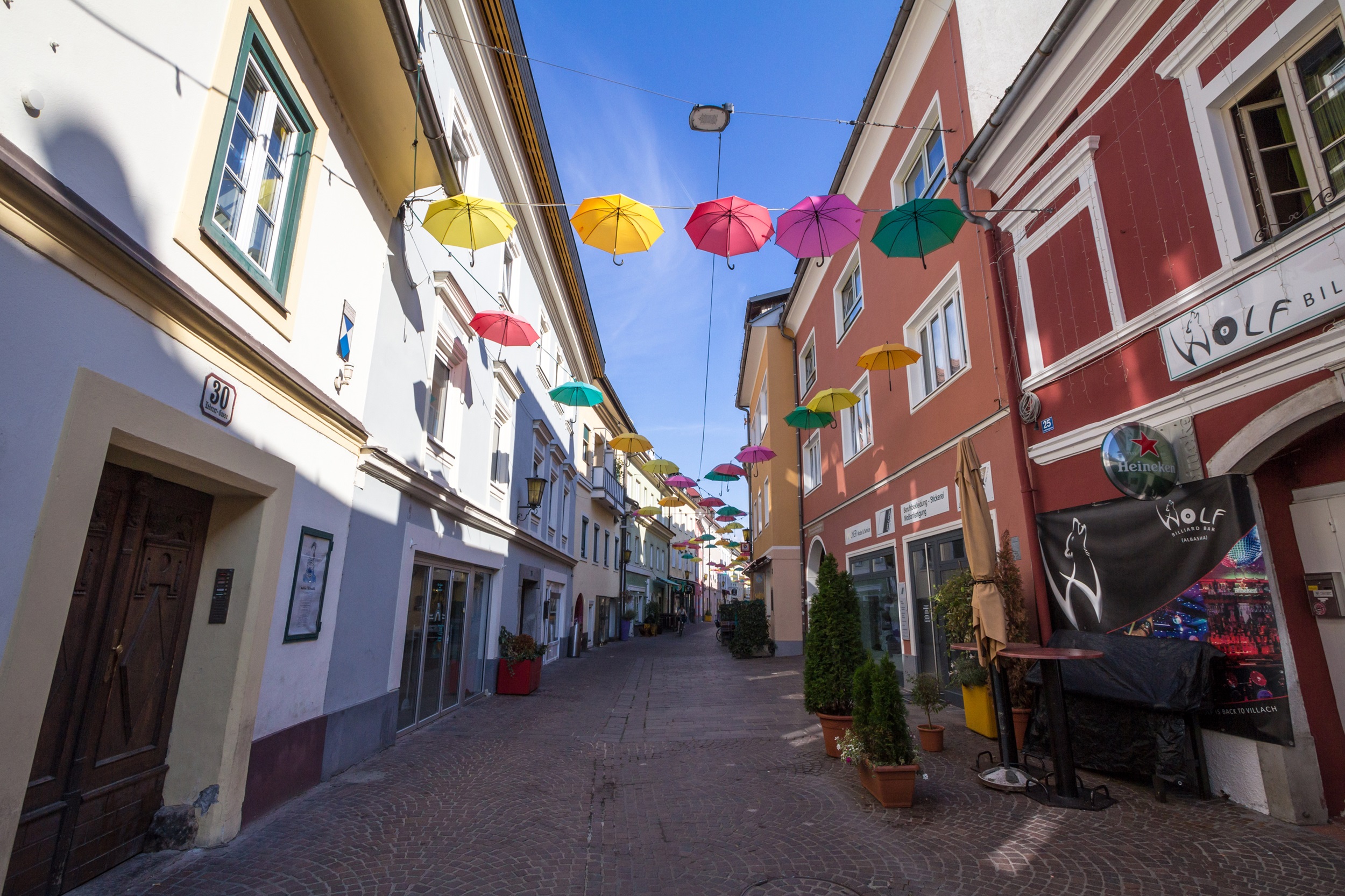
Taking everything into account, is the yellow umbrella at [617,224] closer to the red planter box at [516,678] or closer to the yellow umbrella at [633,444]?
the red planter box at [516,678]

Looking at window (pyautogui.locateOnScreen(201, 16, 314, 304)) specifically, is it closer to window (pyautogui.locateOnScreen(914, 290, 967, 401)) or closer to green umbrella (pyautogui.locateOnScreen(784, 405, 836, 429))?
window (pyautogui.locateOnScreen(914, 290, 967, 401))

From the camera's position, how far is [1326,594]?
466cm

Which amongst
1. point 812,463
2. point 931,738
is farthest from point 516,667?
point 812,463

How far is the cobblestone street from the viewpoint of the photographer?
3.89 meters

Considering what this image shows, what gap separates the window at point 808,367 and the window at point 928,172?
6.69 metres

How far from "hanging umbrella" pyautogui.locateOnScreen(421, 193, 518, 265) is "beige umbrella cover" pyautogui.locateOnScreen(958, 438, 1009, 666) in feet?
17.2

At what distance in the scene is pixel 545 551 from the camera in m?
15.8

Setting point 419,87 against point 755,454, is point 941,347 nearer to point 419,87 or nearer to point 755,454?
point 419,87

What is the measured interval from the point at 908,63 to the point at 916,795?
36.2 feet

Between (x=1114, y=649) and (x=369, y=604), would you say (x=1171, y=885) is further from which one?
(x=369, y=604)

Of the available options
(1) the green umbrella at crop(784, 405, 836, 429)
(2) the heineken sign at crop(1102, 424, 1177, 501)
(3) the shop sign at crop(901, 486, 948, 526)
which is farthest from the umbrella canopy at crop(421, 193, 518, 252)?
(1) the green umbrella at crop(784, 405, 836, 429)

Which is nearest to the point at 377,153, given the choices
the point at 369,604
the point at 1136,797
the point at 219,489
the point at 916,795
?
the point at 219,489

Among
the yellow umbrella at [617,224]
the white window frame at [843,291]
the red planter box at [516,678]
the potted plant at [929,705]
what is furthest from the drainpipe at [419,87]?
the white window frame at [843,291]

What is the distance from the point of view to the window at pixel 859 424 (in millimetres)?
13789
